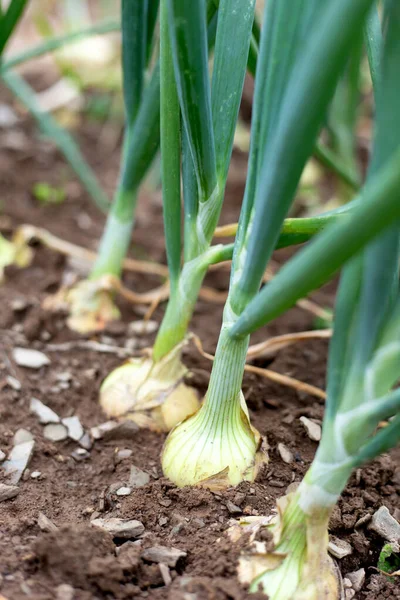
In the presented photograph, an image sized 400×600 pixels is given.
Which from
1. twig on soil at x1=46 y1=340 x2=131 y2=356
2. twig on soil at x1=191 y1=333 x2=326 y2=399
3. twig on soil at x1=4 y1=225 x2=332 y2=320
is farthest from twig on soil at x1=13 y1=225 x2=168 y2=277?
twig on soil at x1=191 y1=333 x2=326 y2=399

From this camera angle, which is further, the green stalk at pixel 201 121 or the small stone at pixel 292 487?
the small stone at pixel 292 487

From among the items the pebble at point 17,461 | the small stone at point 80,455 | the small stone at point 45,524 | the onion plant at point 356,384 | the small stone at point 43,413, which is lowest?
the small stone at point 80,455

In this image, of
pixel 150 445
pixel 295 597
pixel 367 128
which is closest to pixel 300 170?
pixel 295 597

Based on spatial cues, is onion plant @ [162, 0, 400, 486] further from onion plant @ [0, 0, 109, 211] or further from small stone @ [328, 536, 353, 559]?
onion plant @ [0, 0, 109, 211]

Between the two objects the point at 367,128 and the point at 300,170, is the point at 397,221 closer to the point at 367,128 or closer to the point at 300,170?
the point at 300,170

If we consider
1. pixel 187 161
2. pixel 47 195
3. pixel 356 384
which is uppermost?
pixel 187 161

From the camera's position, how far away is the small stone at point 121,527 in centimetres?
96

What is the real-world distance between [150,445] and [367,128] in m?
2.15

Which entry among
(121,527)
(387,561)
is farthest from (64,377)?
(387,561)

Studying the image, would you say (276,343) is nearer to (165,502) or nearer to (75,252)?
(165,502)

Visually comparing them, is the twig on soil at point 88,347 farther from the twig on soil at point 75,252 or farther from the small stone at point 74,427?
the twig on soil at point 75,252

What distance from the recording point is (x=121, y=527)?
3.19 ft

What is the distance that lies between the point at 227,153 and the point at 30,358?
622 mm

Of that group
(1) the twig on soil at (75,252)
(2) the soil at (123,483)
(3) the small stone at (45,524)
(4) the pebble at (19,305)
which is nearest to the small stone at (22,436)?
(2) the soil at (123,483)
